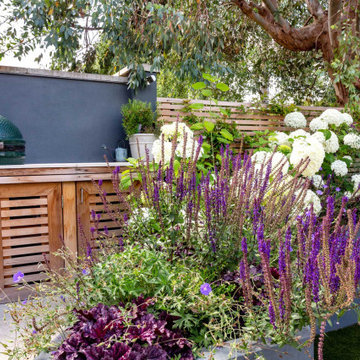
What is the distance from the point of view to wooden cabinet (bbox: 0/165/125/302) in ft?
8.18

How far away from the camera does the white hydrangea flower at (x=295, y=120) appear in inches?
201

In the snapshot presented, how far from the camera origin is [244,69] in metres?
9.96

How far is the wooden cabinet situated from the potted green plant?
167 centimetres

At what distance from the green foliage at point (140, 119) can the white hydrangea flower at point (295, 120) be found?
6.44 ft

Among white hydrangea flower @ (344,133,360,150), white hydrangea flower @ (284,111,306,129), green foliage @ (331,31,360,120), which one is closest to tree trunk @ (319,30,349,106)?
green foliage @ (331,31,360,120)

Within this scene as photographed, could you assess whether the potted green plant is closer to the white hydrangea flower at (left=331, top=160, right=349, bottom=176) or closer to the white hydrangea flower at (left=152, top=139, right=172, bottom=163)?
the white hydrangea flower at (left=152, top=139, right=172, bottom=163)

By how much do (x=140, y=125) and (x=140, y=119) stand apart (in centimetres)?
8

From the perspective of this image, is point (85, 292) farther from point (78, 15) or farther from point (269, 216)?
point (78, 15)

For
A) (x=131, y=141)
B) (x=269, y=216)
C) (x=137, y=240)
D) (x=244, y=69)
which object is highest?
(x=244, y=69)

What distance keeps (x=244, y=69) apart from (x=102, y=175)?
815 cm

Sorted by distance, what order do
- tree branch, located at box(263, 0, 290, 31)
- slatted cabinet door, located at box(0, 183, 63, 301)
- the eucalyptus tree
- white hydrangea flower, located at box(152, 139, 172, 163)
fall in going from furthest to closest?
tree branch, located at box(263, 0, 290, 31) → the eucalyptus tree → white hydrangea flower, located at box(152, 139, 172, 163) → slatted cabinet door, located at box(0, 183, 63, 301)

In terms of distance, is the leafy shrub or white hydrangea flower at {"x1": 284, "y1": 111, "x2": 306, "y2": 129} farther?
white hydrangea flower at {"x1": 284, "y1": 111, "x2": 306, "y2": 129}

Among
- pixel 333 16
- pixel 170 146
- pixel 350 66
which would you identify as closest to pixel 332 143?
pixel 350 66

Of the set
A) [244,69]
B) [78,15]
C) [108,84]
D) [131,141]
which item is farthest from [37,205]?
[244,69]
